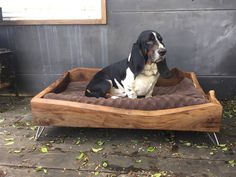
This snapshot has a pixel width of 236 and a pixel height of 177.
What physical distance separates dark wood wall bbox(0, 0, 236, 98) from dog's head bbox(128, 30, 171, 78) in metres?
1.32

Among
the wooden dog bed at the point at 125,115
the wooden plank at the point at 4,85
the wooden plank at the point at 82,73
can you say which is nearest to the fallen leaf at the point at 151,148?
the wooden dog bed at the point at 125,115

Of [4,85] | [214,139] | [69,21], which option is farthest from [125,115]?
[4,85]

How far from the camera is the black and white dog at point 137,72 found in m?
3.68

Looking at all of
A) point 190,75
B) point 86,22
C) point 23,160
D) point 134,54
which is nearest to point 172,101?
point 134,54

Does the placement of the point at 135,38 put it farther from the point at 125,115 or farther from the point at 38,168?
the point at 38,168

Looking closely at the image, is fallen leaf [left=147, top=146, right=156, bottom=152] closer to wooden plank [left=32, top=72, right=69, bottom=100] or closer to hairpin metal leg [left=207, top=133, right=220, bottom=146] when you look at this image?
hairpin metal leg [left=207, top=133, right=220, bottom=146]

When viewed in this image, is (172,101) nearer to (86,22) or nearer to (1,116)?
(86,22)

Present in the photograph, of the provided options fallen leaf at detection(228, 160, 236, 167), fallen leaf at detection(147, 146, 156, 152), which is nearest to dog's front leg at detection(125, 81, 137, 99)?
fallen leaf at detection(147, 146, 156, 152)

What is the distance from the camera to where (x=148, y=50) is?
3.70 meters

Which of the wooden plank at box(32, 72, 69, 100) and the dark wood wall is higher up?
the dark wood wall

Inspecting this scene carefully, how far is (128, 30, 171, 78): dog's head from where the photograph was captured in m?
3.64

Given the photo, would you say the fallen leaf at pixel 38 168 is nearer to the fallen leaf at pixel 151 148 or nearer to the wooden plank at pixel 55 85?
the wooden plank at pixel 55 85

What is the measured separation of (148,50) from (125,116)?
94 centimetres

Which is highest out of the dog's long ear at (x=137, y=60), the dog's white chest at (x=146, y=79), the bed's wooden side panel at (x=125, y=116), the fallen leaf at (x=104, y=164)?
the dog's long ear at (x=137, y=60)
